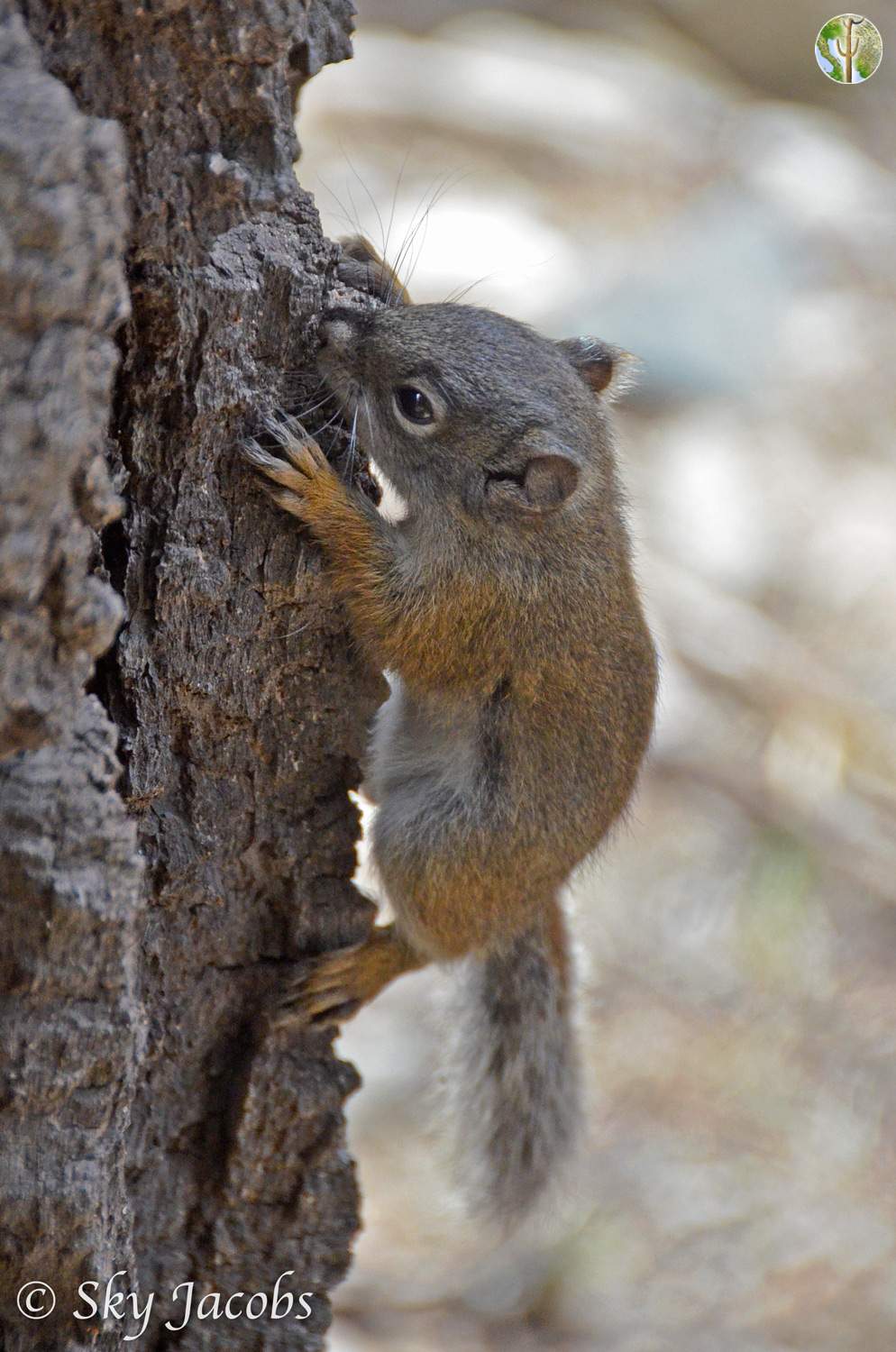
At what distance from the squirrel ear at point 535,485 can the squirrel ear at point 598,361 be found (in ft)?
1.05

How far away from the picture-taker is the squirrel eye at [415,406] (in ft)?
7.16

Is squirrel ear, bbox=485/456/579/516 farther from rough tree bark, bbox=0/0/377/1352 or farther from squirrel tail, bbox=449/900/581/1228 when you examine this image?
squirrel tail, bbox=449/900/581/1228

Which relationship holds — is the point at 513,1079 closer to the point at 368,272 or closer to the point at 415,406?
the point at 415,406

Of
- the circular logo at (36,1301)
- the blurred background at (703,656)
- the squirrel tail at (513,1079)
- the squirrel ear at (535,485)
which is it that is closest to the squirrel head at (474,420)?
the squirrel ear at (535,485)

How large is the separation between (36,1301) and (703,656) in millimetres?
3598

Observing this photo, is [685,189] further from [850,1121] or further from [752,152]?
[850,1121]

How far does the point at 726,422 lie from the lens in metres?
6.18

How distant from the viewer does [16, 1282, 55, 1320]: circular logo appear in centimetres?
156

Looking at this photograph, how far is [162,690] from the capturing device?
1722mm

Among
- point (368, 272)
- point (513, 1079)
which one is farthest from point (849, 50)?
point (513, 1079)

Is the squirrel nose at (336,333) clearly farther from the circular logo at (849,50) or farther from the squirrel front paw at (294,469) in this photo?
the circular logo at (849,50)

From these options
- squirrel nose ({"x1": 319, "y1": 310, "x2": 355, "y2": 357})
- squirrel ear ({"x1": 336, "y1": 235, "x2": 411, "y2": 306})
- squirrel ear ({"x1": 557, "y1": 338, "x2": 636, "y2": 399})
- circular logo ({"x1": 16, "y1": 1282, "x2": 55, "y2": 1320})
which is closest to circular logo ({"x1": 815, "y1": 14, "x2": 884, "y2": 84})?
squirrel ear ({"x1": 557, "y1": 338, "x2": 636, "y2": 399})

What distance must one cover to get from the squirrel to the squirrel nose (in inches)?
3.7

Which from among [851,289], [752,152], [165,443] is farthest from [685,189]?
[165,443]
